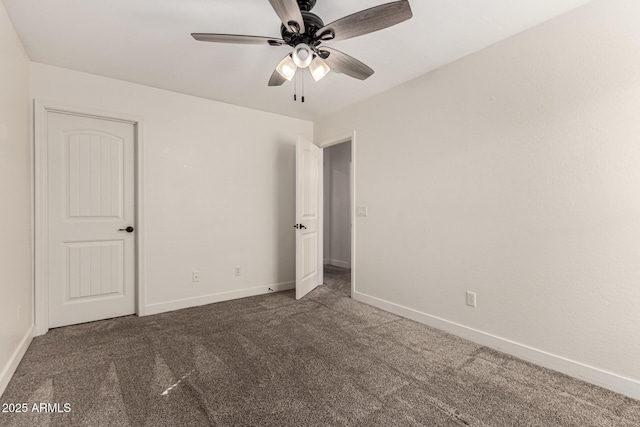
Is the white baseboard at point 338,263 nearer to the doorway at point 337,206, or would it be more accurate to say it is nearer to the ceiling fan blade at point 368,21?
the doorway at point 337,206

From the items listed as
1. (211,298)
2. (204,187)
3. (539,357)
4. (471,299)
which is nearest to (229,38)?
(204,187)

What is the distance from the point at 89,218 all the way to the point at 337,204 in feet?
13.7

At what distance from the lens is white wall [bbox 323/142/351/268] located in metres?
6.04

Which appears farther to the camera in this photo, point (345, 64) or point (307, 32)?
point (345, 64)

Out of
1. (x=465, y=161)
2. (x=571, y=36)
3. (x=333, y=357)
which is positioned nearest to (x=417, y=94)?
(x=465, y=161)

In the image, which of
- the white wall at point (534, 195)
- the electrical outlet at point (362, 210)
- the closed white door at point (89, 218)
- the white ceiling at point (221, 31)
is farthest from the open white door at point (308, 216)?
the closed white door at point (89, 218)

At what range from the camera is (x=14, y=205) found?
2.15 m

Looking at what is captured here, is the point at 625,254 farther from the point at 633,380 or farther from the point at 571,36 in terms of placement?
the point at 571,36

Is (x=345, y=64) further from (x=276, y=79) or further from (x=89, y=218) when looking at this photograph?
(x=89, y=218)

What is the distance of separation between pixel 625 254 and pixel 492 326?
3.28 ft

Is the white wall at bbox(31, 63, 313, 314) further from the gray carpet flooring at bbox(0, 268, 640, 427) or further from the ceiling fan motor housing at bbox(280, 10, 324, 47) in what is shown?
the ceiling fan motor housing at bbox(280, 10, 324, 47)

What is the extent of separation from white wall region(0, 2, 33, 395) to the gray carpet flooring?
0.22m

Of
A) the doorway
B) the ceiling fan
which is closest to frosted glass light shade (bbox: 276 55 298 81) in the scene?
the ceiling fan

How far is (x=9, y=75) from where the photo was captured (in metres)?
2.06
